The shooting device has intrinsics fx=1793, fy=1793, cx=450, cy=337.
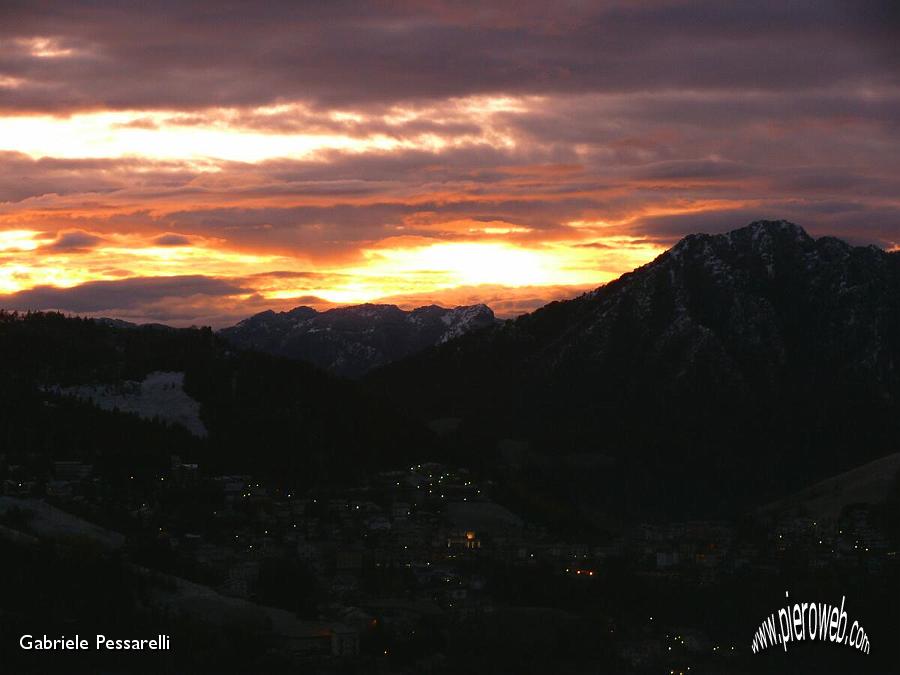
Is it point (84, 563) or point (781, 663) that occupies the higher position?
point (84, 563)

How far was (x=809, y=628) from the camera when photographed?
163750 millimetres

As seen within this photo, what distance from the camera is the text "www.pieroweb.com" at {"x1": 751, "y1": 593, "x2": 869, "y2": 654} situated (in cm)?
15562

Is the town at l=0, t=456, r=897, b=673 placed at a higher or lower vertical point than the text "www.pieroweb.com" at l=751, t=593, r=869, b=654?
higher

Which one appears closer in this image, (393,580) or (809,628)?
(809,628)

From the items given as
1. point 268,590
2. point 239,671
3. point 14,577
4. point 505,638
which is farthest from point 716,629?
point 14,577

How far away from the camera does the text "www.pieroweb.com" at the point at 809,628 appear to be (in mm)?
155625

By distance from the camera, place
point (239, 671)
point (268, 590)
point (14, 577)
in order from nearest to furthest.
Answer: point (239, 671), point (14, 577), point (268, 590)

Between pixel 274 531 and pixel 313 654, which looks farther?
pixel 274 531

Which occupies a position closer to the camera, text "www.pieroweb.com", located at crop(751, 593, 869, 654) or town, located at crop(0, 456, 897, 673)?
town, located at crop(0, 456, 897, 673)

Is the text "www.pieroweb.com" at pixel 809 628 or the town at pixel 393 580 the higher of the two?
the town at pixel 393 580

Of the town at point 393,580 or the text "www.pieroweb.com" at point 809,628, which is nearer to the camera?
the town at point 393,580

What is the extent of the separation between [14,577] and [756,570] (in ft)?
273

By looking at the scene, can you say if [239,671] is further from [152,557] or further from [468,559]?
[468,559]

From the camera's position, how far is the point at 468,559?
186250 millimetres
